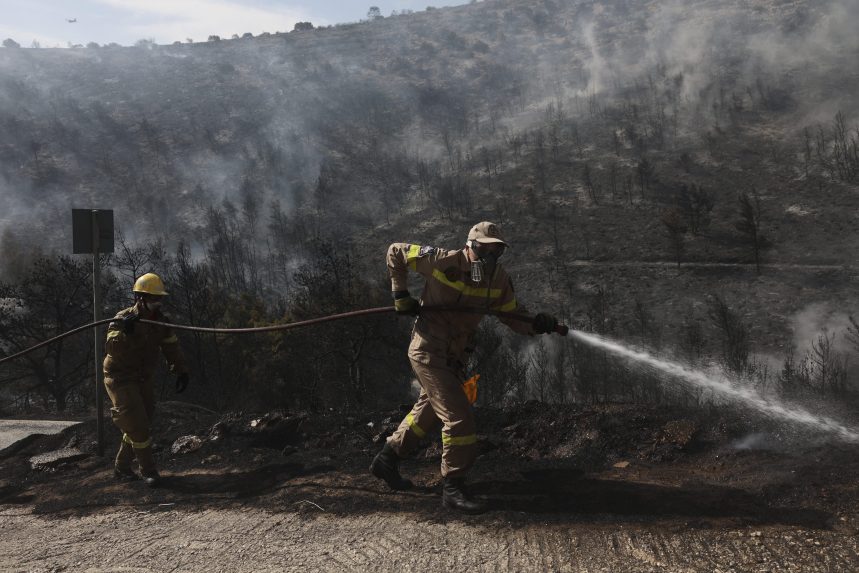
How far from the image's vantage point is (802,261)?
3356 cm

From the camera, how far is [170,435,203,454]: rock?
240 inches

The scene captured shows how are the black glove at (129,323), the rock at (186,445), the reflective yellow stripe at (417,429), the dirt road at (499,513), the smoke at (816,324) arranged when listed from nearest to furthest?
1. the dirt road at (499,513)
2. the reflective yellow stripe at (417,429)
3. the black glove at (129,323)
4. the rock at (186,445)
5. the smoke at (816,324)

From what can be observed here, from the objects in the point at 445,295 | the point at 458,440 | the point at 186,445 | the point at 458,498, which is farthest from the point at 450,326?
the point at 186,445

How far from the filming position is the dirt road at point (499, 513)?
317cm

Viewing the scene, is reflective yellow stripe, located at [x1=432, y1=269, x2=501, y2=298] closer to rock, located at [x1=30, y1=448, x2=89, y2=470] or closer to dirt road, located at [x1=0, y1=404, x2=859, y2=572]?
dirt road, located at [x1=0, y1=404, x2=859, y2=572]

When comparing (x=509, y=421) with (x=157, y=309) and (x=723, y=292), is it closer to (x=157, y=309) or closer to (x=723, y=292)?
(x=157, y=309)

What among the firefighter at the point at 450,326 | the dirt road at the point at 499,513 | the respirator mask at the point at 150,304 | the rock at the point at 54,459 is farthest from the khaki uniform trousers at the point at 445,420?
the rock at the point at 54,459

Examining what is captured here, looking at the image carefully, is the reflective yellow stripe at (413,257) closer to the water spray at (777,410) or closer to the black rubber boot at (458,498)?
the black rubber boot at (458,498)

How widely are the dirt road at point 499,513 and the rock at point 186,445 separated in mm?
456

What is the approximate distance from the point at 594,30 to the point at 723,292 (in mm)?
73892

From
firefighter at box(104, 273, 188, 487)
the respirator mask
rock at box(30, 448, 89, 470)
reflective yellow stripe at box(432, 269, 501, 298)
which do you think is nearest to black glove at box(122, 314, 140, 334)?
firefighter at box(104, 273, 188, 487)

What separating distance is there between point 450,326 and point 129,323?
2.98 m

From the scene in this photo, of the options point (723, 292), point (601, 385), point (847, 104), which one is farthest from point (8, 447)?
point (847, 104)

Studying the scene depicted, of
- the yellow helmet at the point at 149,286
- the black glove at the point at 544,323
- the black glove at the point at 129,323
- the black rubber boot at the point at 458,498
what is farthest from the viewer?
the yellow helmet at the point at 149,286
